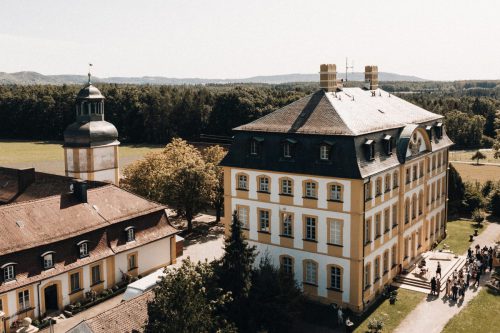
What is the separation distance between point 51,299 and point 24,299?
6.96 feet

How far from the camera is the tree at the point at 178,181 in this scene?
50.9 m

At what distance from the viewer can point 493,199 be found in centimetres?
5869

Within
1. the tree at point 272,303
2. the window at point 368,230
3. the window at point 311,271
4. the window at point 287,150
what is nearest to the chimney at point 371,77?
the window at point 287,150

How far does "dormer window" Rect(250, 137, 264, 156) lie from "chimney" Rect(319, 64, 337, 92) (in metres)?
7.01

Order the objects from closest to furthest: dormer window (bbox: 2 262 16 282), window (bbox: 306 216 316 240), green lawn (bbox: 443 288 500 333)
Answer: dormer window (bbox: 2 262 16 282) → green lawn (bbox: 443 288 500 333) → window (bbox: 306 216 316 240)

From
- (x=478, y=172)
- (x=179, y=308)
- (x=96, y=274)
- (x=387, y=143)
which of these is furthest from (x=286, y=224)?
Answer: (x=478, y=172)

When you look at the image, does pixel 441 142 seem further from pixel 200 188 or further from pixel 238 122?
pixel 238 122

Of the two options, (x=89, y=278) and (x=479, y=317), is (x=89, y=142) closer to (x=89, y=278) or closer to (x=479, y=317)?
(x=89, y=278)

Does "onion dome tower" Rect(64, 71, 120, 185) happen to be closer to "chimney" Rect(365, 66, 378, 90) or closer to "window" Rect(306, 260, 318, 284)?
"window" Rect(306, 260, 318, 284)

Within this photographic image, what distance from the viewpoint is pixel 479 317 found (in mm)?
34906

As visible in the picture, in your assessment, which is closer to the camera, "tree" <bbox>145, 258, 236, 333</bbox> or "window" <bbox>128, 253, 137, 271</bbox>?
"tree" <bbox>145, 258, 236, 333</bbox>

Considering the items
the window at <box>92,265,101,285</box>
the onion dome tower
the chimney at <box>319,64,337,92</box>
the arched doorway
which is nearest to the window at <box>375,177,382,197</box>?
the chimney at <box>319,64,337,92</box>

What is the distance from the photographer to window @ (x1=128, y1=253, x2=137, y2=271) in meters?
40.5

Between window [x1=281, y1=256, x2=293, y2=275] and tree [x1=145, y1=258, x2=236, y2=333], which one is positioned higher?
tree [x1=145, y1=258, x2=236, y2=333]
